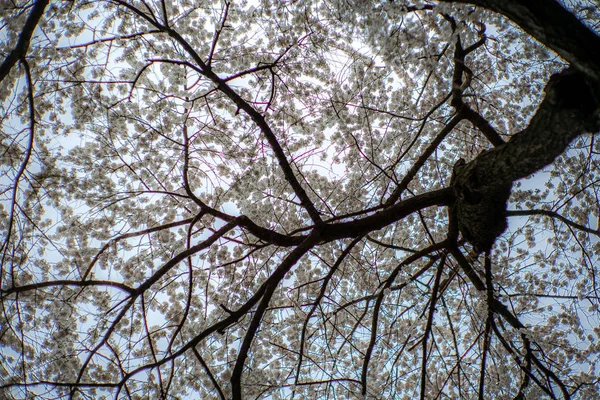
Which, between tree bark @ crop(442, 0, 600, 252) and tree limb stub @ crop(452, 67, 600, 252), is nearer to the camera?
tree bark @ crop(442, 0, 600, 252)

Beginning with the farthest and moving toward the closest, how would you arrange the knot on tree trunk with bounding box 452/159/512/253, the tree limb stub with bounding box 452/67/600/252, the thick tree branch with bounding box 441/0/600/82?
the knot on tree trunk with bounding box 452/159/512/253 → the tree limb stub with bounding box 452/67/600/252 → the thick tree branch with bounding box 441/0/600/82

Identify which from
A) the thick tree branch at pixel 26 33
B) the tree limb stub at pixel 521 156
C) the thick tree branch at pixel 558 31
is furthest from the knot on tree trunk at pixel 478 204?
the thick tree branch at pixel 26 33

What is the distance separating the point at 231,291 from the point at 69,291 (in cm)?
221

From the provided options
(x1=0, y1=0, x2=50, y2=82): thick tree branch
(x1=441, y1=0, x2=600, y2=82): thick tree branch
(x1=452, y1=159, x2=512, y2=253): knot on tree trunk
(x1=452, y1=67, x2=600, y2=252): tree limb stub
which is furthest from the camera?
(x1=452, y1=159, x2=512, y2=253): knot on tree trunk

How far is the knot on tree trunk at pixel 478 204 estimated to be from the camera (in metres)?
2.86

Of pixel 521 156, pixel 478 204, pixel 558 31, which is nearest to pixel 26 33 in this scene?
pixel 558 31

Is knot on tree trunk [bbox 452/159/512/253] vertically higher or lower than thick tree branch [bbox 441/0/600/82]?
higher

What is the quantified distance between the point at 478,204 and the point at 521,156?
90 centimetres

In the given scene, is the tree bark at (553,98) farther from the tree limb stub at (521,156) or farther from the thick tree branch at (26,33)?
the thick tree branch at (26,33)

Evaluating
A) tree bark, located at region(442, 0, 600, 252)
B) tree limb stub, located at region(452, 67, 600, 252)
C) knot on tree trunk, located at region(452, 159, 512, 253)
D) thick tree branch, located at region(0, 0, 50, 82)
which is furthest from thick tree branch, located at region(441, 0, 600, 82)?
thick tree branch, located at region(0, 0, 50, 82)

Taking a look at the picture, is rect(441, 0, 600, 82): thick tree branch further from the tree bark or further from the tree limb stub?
the tree limb stub

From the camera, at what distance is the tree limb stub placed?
183 centimetres

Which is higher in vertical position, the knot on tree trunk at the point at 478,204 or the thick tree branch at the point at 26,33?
the knot on tree trunk at the point at 478,204

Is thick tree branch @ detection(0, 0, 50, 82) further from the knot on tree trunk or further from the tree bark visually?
the knot on tree trunk
